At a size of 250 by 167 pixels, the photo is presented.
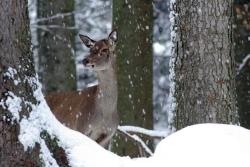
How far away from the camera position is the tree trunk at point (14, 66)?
4.88 meters

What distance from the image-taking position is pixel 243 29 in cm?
1263

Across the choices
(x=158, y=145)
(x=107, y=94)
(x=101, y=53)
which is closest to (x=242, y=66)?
(x=107, y=94)

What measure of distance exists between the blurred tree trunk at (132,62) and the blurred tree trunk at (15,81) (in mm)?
5580

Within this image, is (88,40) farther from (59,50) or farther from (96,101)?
(59,50)

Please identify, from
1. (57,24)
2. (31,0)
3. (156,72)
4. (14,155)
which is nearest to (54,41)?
(57,24)

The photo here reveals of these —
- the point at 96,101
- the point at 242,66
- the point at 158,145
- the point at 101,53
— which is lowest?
the point at 96,101

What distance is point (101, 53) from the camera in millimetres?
9617

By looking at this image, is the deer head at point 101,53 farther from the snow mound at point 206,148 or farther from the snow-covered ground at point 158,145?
the snow mound at point 206,148

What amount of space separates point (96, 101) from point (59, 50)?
14.4 ft

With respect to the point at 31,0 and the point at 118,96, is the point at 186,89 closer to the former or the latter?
the point at 118,96

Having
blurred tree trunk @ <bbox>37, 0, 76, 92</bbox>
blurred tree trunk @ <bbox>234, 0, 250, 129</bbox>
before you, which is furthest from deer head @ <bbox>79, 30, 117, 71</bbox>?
blurred tree trunk @ <bbox>37, 0, 76, 92</bbox>

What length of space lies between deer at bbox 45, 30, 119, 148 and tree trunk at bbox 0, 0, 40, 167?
4.43 meters

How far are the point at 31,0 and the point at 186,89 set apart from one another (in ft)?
36.6

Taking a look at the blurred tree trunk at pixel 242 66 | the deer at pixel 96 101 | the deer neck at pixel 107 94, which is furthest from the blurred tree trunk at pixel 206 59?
the blurred tree trunk at pixel 242 66
